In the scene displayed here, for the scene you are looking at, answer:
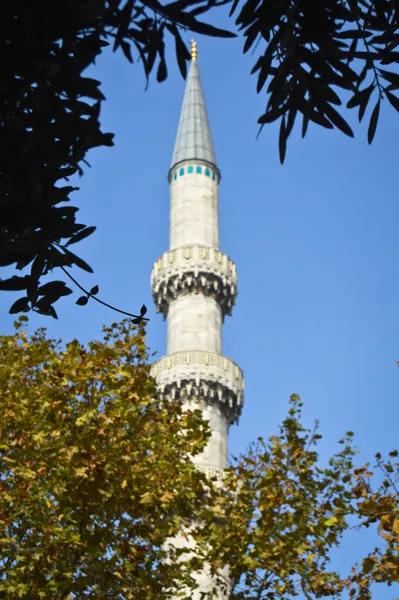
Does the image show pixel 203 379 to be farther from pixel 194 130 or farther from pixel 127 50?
pixel 127 50

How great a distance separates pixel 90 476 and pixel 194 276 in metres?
23.7

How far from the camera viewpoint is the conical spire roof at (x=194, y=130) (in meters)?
40.4

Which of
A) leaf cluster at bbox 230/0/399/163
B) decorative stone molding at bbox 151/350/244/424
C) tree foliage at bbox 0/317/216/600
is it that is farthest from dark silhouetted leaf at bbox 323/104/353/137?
decorative stone molding at bbox 151/350/244/424

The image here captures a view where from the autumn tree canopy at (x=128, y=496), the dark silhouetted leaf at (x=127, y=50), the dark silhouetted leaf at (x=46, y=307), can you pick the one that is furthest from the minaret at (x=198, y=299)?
the dark silhouetted leaf at (x=127, y=50)

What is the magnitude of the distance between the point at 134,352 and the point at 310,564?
4652 millimetres

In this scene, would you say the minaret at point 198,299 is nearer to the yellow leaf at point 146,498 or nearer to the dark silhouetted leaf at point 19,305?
the yellow leaf at point 146,498

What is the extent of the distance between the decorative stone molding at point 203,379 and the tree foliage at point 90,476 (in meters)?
18.6

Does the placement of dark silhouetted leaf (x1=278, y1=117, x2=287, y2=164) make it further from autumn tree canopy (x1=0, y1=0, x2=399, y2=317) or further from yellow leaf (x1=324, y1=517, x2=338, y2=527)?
yellow leaf (x1=324, y1=517, x2=338, y2=527)

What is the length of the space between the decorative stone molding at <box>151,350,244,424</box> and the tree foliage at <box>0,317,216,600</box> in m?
18.6

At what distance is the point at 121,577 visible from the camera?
12.6 m

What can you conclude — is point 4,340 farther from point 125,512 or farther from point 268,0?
point 268,0

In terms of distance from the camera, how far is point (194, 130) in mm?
41812

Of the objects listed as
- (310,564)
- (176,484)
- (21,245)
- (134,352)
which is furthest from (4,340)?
(21,245)

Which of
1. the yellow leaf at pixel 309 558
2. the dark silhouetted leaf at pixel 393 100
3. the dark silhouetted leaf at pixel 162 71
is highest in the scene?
the dark silhouetted leaf at pixel 393 100
